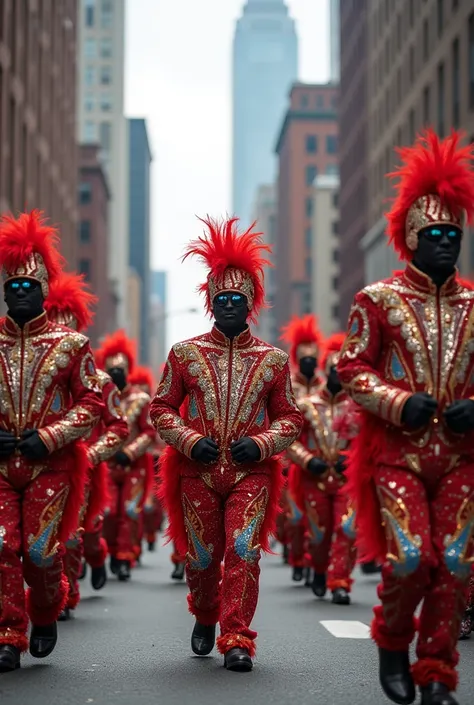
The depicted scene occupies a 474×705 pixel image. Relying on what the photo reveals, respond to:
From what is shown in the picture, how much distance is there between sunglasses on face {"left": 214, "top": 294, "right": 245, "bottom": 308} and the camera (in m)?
8.48

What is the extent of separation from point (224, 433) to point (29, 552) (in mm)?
1339

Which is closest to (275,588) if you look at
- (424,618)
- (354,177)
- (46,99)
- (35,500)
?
(35,500)

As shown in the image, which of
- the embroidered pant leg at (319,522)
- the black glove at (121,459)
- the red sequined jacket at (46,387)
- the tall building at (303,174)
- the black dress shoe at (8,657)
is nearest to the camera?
the black dress shoe at (8,657)

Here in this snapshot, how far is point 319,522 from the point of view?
13.1 metres

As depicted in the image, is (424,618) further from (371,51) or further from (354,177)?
(354,177)

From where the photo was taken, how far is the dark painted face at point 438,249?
667 cm

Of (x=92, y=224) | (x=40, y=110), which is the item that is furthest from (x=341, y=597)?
(x=92, y=224)

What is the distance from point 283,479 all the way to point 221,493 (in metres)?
0.50

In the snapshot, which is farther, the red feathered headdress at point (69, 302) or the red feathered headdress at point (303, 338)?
the red feathered headdress at point (303, 338)

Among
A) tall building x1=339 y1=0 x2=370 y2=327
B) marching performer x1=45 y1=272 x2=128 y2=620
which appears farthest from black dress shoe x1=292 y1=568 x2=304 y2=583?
tall building x1=339 y1=0 x2=370 y2=327

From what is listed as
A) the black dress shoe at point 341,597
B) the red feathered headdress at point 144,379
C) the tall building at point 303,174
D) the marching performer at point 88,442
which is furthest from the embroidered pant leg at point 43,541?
the tall building at point 303,174

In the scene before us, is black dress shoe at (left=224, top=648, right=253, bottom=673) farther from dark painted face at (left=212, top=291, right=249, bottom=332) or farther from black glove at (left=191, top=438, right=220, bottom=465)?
dark painted face at (left=212, top=291, right=249, bottom=332)

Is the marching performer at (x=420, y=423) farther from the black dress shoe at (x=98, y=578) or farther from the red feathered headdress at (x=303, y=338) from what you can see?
the red feathered headdress at (x=303, y=338)

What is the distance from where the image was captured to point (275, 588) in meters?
14.8
